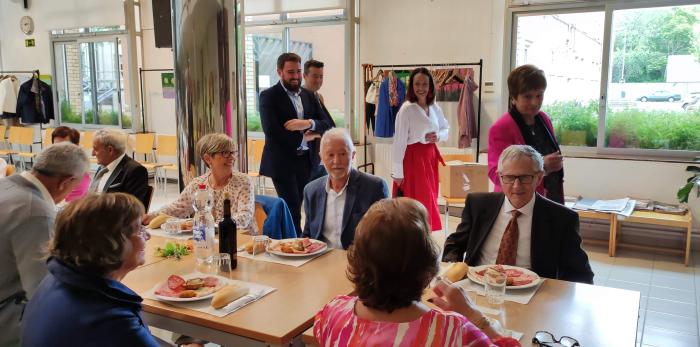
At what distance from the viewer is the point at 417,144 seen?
4.34 meters

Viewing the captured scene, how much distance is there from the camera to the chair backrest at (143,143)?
8336 millimetres

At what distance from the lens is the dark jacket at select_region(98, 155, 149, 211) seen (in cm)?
350

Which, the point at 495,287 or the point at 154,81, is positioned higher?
the point at 154,81

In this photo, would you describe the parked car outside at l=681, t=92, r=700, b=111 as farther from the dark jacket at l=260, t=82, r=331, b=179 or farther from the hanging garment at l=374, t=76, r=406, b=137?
the dark jacket at l=260, t=82, r=331, b=179

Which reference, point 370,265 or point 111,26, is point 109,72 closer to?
point 111,26

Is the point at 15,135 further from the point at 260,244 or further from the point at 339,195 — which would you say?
the point at 260,244

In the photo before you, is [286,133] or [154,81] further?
[154,81]

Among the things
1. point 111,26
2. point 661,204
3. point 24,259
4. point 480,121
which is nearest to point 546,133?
point 24,259

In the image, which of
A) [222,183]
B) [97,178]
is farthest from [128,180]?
[222,183]

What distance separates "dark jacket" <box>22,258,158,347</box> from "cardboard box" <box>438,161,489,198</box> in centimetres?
386

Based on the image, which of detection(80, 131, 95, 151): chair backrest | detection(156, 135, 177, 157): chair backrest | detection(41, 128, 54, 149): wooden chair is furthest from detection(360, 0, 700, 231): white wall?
detection(41, 128, 54, 149): wooden chair

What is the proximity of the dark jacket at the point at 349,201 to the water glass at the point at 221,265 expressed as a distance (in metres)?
0.75

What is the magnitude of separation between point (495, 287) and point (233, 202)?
1.71 m

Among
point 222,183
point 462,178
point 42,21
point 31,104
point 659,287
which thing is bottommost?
point 659,287
